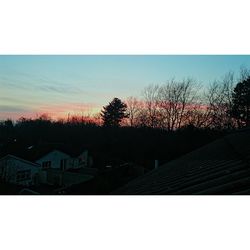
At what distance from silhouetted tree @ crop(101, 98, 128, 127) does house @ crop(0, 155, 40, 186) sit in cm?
136

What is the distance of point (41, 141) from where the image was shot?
421cm

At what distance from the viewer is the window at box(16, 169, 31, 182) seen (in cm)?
426

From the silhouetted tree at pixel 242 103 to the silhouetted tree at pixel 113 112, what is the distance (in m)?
1.69

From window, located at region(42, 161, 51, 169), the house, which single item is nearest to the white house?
window, located at region(42, 161, 51, 169)

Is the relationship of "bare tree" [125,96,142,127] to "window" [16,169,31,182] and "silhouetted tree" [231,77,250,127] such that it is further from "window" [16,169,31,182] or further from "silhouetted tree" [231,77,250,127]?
"window" [16,169,31,182]

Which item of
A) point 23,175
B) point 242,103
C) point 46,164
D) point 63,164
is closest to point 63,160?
point 63,164

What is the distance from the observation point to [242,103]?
14.2 feet

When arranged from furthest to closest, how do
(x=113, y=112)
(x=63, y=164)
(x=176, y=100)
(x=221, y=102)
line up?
(x=176, y=100) → (x=63, y=164) → (x=221, y=102) → (x=113, y=112)

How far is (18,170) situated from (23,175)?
15 centimetres

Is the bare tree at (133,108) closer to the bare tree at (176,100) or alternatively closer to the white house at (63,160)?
the bare tree at (176,100)

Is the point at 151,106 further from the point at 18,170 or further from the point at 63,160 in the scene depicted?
the point at 18,170

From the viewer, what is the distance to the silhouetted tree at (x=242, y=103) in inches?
164
